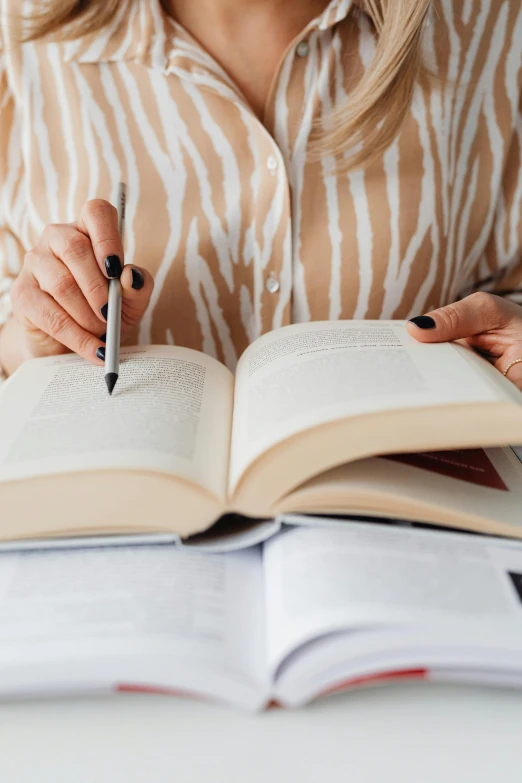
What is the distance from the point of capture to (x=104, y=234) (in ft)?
2.22

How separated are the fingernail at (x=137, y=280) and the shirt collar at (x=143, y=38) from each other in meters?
0.35

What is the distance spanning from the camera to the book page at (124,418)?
1.60 feet

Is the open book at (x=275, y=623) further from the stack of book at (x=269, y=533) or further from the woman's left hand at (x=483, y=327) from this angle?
the woman's left hand at (x=483, y=327)

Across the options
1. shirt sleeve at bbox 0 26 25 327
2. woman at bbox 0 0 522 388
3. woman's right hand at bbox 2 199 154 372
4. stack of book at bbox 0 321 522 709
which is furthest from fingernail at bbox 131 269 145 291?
shirt sleeve at bbox 0 26 25 327

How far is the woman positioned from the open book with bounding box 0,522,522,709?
1.53 ft

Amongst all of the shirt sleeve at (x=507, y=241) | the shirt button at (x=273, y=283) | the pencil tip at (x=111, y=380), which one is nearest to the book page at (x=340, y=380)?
the pencil tip at (x=111, y=380)

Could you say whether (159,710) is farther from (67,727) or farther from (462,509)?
(462,509)

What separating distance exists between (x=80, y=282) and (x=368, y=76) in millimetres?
471

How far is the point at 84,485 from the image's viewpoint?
48cm

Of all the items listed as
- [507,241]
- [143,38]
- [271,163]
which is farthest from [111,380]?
[507,241]

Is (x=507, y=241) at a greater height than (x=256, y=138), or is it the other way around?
(x=256, y=138)

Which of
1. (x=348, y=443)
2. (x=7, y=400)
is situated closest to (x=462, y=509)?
(x=348, y=443)

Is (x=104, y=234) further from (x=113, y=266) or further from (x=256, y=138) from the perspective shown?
(x=256, y=138)

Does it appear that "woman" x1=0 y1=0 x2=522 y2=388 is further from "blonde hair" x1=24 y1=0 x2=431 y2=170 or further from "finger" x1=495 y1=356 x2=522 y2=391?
"finger" x1=495 y1=356 x2=522 y2=391
